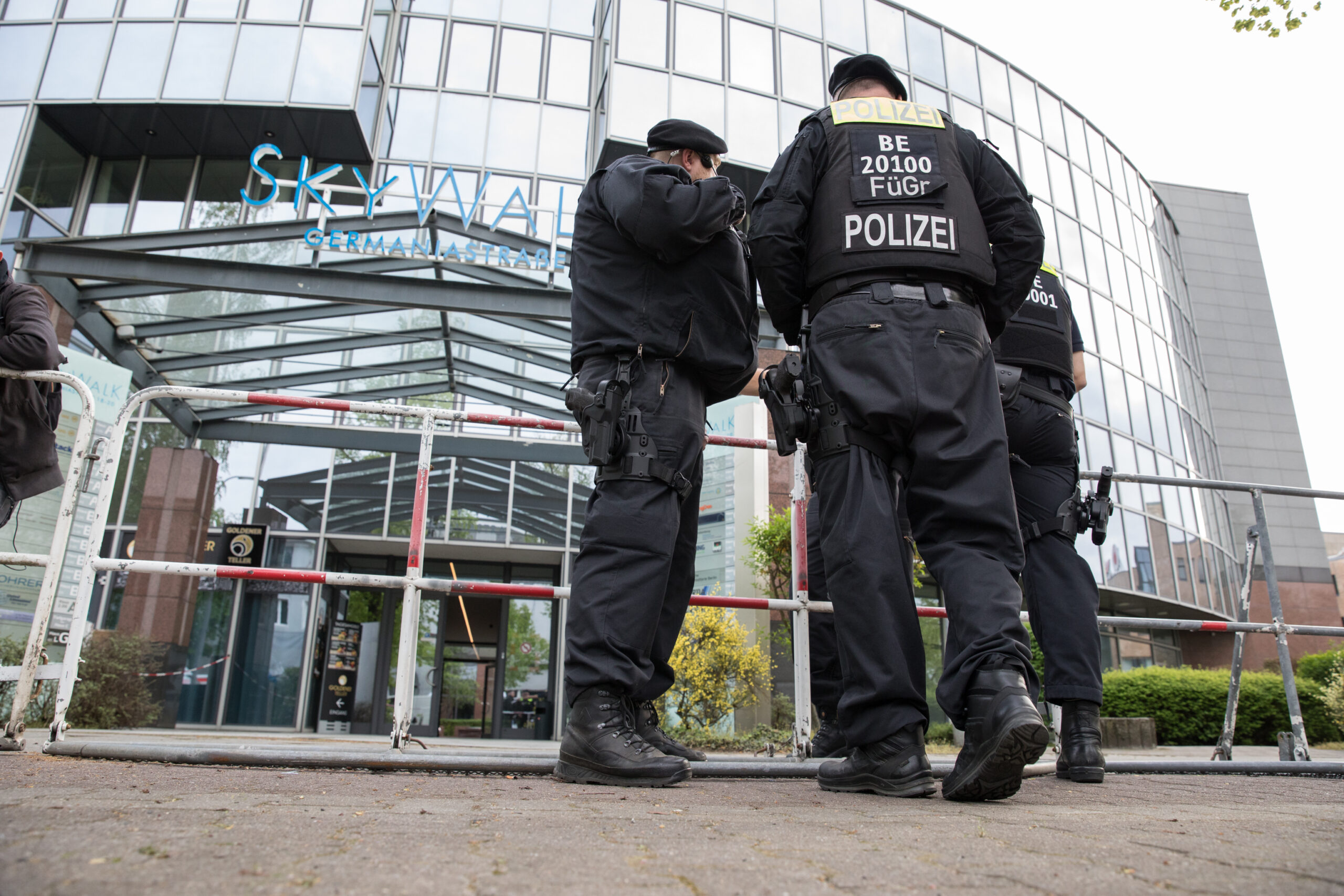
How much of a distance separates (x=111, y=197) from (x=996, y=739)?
15.6 meters

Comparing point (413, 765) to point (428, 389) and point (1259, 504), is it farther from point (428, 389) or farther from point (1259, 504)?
point (428, 389)

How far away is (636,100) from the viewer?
14.0m

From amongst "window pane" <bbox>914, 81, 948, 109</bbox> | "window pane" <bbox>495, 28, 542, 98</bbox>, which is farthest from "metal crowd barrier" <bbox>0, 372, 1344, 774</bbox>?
"window pane" <bbox>914, 81, 948, 109</bbox>

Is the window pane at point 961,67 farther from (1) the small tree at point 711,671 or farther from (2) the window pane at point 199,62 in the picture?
(1) the small tree at point 711,671

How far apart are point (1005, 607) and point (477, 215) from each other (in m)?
12.7

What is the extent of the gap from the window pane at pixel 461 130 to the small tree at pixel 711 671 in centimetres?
1024

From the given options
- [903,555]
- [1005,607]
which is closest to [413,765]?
[903,555]

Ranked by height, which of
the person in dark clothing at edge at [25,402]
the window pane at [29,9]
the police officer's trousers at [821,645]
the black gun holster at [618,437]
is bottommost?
the police officer's trousers at [821,645]

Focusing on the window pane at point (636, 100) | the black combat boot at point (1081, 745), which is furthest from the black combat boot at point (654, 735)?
the window pane at point (636, 100)

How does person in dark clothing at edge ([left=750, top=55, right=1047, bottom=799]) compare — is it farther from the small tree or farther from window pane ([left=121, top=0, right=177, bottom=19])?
window pane ([left=121, top=0, right=177, bottom=19])

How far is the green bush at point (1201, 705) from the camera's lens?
36.9 feet

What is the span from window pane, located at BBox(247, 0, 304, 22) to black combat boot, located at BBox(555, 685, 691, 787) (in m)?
14.7

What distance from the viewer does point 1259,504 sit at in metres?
4.09

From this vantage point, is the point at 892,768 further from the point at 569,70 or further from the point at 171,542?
the point at 569,70
